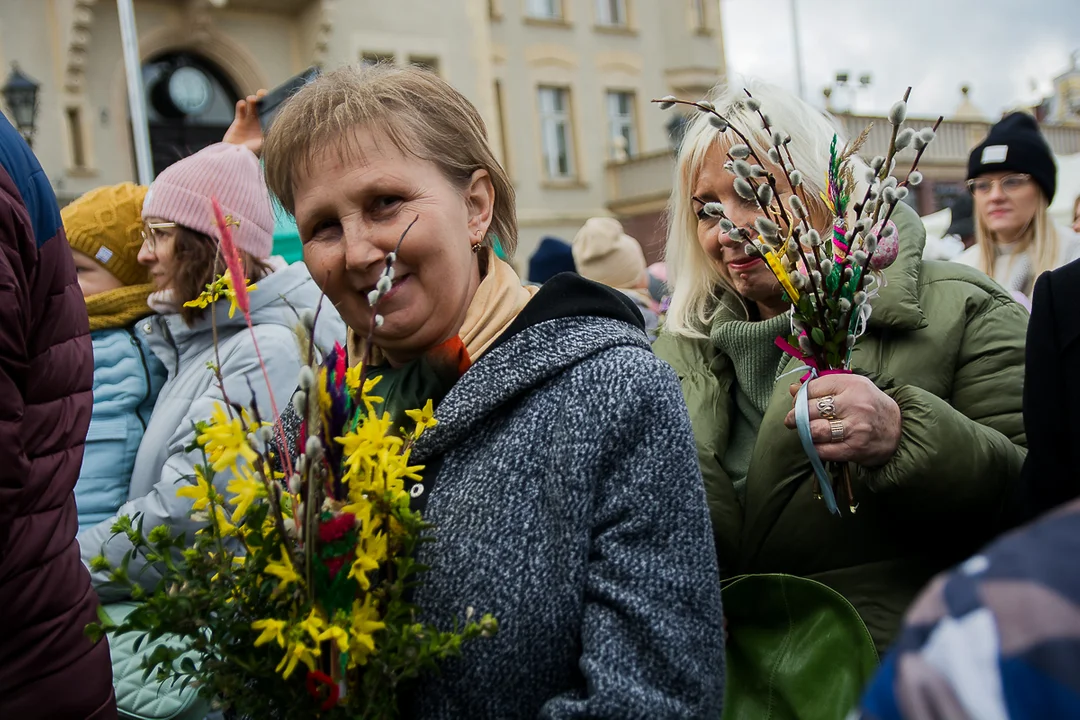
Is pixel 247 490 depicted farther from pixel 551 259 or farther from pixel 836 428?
pixel 551 259

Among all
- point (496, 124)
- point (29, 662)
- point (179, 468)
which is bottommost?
point (29, 662)

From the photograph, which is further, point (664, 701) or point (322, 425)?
point (664, 701)

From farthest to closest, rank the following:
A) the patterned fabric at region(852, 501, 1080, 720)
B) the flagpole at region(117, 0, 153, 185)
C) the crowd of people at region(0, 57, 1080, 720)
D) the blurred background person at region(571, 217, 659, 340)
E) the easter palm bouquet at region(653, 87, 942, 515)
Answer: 1. the flagpole at region(117, 0, 153, 185)
2. the blurred background person at region(571, 217, 659, 340)
3. the easter palm bouquet at region(653, 87, 942, 515)
4. the crowd of people at region(0, 57, 1080, 720)
5. the patterned fabric at region(852, 501, 1080, 720)

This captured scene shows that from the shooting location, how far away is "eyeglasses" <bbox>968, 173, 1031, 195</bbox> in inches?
168

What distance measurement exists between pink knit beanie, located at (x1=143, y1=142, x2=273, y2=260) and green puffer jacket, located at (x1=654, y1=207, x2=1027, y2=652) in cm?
133

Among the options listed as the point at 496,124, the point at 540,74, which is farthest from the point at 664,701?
the point at 540,74

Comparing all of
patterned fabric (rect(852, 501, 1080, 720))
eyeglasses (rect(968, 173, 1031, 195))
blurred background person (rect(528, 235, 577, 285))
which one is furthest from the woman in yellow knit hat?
blurred background person (rect(528, 235, 577, 285))

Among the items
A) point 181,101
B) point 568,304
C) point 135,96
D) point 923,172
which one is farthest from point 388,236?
point 923,172

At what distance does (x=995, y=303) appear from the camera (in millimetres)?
2117

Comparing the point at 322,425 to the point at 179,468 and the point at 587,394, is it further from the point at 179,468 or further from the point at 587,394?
the point at 179,468

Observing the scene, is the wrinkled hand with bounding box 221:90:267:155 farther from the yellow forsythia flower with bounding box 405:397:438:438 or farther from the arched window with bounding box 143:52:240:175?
the arched window with bounding box 143:52:240:175

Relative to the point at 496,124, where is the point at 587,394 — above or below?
below

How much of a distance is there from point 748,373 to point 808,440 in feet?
1.57

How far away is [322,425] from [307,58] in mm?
16379
